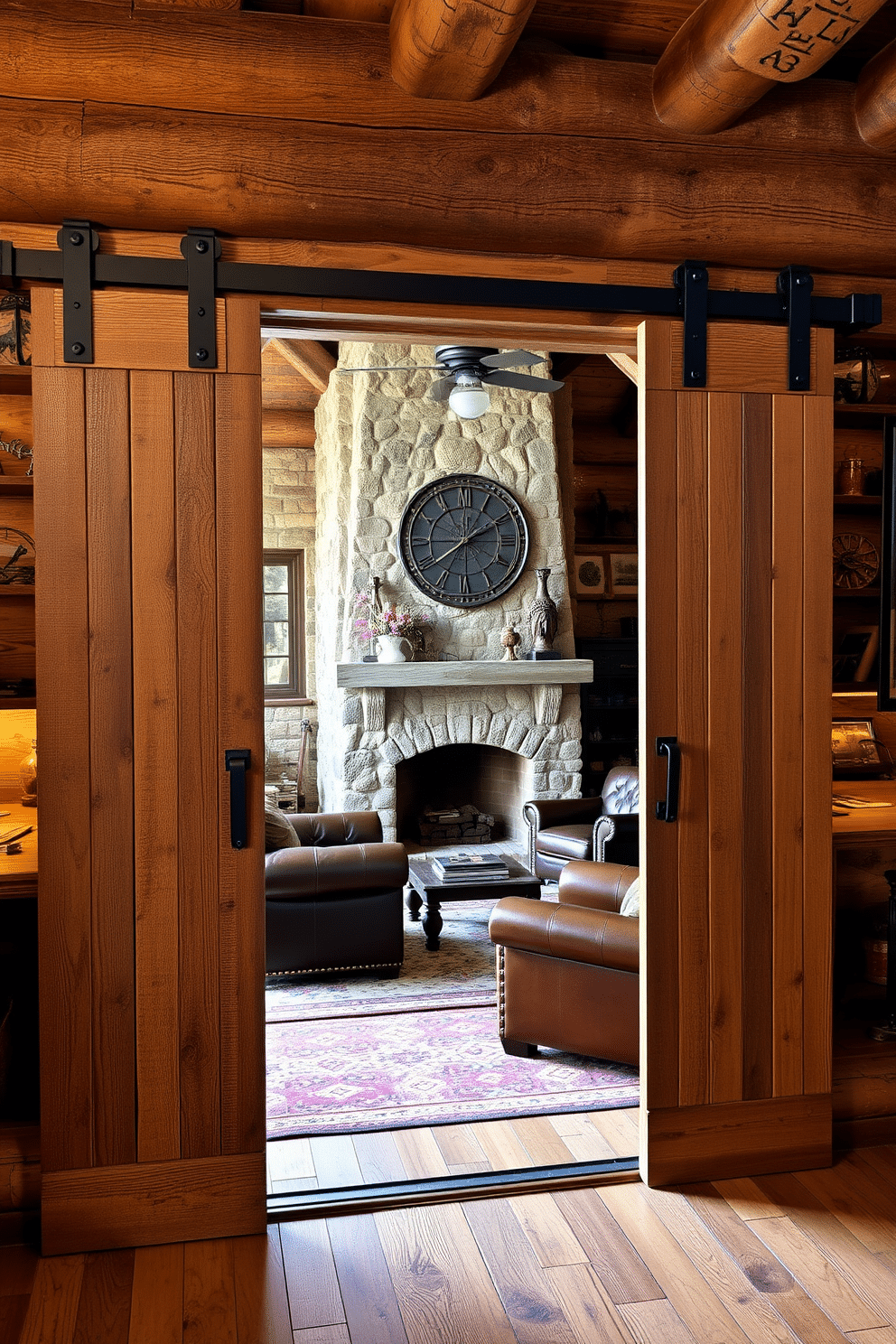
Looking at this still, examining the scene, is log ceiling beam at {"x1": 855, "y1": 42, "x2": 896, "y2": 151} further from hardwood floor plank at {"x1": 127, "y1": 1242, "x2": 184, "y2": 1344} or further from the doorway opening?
hardwood floor plank at {"x1": 127, "y1": 1242, "x2": 184, "y2": 1344}

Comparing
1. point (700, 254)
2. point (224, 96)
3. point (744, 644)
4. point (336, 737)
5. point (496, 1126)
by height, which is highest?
point (224, 96)

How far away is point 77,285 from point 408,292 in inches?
30.4

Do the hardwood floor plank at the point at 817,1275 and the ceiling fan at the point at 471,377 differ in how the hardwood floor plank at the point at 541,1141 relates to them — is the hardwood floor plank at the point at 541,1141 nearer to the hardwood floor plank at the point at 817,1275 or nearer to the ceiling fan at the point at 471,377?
the hardwood floor plank at the point at 817,1275

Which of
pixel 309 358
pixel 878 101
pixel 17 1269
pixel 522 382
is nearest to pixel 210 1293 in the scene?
pixel 17 1269

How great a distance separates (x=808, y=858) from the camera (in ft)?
8.88

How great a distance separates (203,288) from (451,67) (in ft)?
2.45

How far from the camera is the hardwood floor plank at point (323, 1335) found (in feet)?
6.62

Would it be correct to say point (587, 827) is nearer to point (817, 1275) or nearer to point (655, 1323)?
point (817, 1275)

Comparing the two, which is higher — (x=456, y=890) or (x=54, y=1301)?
(x=456, y=890)

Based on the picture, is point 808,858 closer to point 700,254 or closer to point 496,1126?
point 496,1126

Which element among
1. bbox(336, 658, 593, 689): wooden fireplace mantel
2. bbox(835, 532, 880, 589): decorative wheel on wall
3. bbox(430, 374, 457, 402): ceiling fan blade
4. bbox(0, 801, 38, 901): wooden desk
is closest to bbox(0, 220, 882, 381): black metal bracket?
bbox(835, 532, 880, 589): decorative wheel on wall

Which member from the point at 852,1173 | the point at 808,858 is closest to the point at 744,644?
the point at 808,858

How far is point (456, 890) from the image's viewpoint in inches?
187

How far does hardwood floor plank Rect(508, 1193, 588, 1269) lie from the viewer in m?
2.29
